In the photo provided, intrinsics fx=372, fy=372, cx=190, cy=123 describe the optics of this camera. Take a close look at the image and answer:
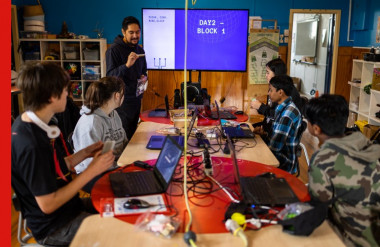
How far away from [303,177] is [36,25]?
15.7 feet

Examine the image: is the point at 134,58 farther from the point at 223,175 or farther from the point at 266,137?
the point at 223,175

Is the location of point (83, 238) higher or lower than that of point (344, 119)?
lower

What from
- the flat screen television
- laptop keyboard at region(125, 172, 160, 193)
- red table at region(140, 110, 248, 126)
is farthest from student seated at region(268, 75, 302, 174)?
the flat screen television

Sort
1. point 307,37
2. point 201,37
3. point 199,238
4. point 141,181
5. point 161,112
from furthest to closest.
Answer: point 307,37, point 201,37, point 161,112, point 141,181, point 199,238

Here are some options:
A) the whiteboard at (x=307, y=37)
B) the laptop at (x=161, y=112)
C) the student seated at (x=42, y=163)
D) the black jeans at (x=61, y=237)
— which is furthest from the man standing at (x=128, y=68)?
the whiteboard at (x=307, y=37)

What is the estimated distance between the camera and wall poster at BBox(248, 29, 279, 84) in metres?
5.50

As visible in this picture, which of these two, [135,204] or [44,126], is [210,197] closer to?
[135,204]

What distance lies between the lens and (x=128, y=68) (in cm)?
363

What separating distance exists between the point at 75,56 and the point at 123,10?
1124 mm

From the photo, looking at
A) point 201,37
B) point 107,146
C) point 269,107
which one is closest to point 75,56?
point 201,37

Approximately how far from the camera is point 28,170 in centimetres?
152

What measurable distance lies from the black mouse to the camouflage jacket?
776mm

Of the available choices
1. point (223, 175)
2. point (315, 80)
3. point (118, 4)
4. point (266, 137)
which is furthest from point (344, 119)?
point (315, 80)

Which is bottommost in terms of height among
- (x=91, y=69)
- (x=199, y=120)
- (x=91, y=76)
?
(x=199, y=120)
